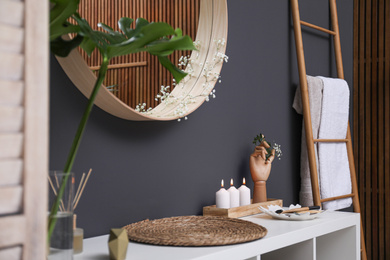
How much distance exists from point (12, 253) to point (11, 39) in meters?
0.35

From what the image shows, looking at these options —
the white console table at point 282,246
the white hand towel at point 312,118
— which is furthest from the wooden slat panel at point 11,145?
the white hand towel at point 312,118

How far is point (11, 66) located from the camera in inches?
30.8

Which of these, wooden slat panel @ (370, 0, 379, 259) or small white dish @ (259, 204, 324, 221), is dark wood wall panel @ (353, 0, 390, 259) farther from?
small white dish @ (259, 204, 324, 221)

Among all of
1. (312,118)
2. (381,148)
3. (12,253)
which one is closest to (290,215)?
(312,118)

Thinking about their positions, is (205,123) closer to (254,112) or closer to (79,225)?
(254,112)

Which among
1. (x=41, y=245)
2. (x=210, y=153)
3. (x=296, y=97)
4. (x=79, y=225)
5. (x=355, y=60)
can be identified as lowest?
(x=79, y=225)

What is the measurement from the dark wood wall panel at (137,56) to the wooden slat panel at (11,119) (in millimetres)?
826

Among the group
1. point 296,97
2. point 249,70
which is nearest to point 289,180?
point 296,97

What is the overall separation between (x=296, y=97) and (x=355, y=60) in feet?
3.22

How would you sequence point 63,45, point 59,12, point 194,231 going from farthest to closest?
point 194,231, point 63,45, point 59,12

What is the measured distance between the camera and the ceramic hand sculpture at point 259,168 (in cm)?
229

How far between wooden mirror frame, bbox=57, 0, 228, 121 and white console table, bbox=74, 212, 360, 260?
473 millimetres

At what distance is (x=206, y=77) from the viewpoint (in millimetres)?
2076

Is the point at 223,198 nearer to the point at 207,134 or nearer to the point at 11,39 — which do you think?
the point at 207,134
